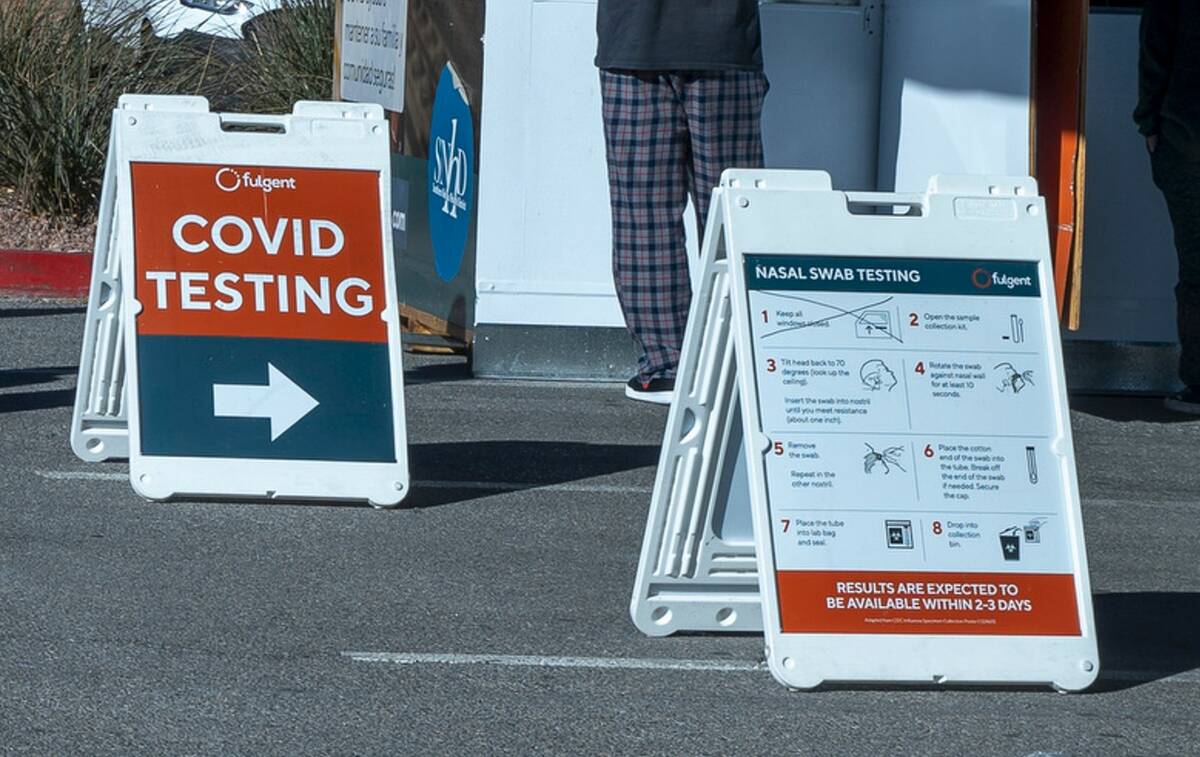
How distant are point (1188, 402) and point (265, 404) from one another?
4.03m

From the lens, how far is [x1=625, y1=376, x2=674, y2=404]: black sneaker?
768 cm

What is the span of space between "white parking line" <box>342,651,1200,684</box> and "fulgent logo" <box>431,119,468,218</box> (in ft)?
13.6

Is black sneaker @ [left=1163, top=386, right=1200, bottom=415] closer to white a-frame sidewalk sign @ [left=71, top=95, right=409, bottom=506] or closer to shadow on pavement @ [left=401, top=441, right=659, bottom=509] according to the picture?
shadow on pavement @ [left=401, top=441, right=659, bottom=509]

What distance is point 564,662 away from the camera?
4.56 metres

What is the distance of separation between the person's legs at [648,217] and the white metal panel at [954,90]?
3.88 ft

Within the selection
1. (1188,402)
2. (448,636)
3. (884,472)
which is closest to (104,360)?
(448,636)

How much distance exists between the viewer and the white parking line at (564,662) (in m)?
4.51

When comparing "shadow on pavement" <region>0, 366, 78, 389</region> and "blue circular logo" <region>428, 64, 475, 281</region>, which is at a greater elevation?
"blue circular logo" <region>428, 64, 475, 281</region>

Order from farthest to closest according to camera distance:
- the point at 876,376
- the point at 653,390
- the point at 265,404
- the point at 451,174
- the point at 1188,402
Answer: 1. the point at 451,174
2. the point at 1188,402
3. the point at 653,390
4. the point at 265,404
5. the point at 876,376

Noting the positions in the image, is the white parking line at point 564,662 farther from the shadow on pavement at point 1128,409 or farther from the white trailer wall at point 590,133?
the shadow on pavement at point 1128,409

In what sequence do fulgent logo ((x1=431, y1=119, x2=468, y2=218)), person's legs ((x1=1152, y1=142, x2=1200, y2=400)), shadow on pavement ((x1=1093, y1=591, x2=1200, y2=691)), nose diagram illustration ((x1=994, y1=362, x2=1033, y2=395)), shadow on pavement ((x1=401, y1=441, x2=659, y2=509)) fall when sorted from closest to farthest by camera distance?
nose diagram illustration ((x1=994, y1=362, x2=1033, y2=395)), shadow on pavement ((x1=1093, y1=591, x2=1200, y2=691)), shadow on pavement ((x1=401, y1=441, x2=659, y2=509)), person's legs ((x1=1152, y1=142, x2=1200, y2=400)), fulgent logo ((x1=431, y1=119, x2=468, y2=218))

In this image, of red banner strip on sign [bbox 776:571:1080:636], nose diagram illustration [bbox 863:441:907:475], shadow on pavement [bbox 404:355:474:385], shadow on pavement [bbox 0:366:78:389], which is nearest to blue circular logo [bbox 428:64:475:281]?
shadow on pavement [bbox 404:355:474:385]

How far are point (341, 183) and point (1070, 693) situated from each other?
268cm

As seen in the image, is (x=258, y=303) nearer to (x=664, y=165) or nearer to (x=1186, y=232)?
(x=664, y=165)
